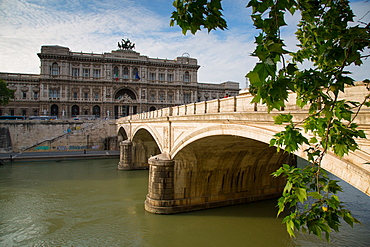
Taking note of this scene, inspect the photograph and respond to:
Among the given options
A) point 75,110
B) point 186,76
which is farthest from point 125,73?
point 186,76

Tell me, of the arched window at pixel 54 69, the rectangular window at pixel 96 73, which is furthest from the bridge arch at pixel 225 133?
the arched window at pixel 54 69

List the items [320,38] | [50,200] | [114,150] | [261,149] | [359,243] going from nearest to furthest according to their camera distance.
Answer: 1. [320,38]
2. [359,243]
3. [261,149]
4. [50,200]
5. [114,150]

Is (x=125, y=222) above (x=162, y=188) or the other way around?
the other way around

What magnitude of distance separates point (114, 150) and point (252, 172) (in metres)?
30.4

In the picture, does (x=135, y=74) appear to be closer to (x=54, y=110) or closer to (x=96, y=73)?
(x=96, y=73)

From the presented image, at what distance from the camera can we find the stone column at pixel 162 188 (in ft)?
53.1

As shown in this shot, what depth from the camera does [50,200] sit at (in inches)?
742

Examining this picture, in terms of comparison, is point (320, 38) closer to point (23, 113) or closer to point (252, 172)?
point (252, 172)

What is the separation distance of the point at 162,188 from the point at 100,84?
4860cm

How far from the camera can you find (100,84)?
198 ft

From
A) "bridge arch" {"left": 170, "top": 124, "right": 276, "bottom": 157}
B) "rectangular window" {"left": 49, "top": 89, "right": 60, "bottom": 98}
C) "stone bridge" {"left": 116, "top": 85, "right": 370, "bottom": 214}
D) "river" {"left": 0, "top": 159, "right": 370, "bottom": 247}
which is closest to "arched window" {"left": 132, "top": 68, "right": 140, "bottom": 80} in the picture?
"rectangular window" {"left": 49, "top": 89, "right": 60, "bottom": 98}

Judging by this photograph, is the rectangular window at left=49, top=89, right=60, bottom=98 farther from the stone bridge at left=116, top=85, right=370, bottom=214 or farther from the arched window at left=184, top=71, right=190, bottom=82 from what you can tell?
the stone bridge at left=116, top=85, right=370, bottom=214

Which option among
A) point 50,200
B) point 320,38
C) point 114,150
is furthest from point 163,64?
point 320,38

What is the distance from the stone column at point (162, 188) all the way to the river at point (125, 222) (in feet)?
1.59
